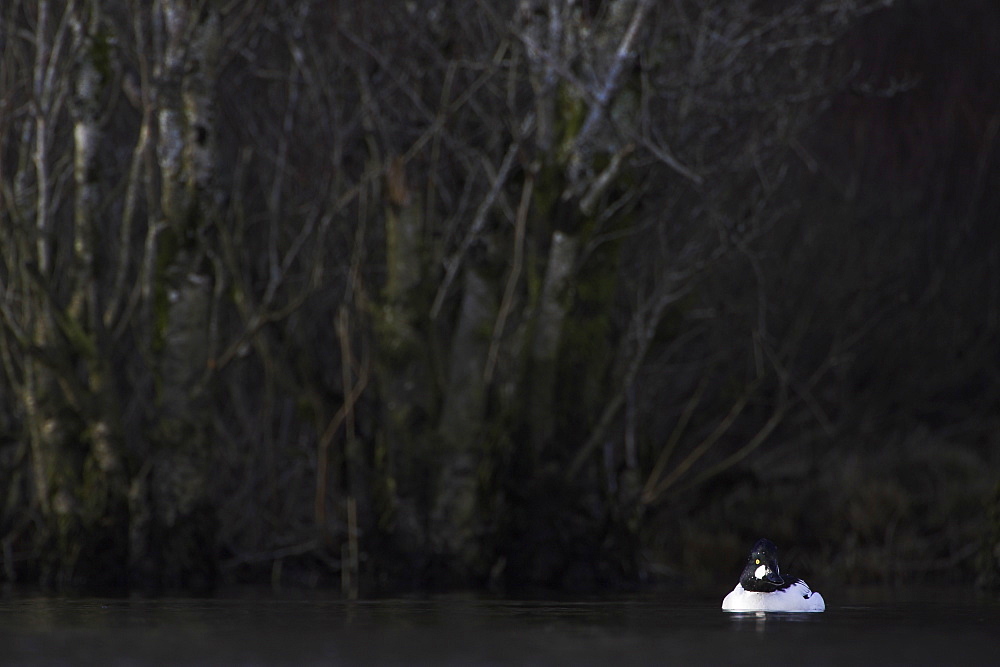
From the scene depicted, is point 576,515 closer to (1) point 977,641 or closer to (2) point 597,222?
(2) point 597,222

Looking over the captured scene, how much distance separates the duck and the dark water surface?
139mm

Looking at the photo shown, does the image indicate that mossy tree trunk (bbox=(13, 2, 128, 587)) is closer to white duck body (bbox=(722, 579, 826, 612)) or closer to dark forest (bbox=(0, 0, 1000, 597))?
dark forest (bbox=(0, 0, 1000, 597))

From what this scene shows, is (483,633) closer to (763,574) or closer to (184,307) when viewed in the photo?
(763,574)

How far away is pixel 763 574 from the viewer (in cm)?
1060

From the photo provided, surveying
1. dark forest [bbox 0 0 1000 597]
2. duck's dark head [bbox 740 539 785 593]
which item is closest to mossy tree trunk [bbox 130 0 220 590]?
dark forest [bbox 0 0 1000 597]

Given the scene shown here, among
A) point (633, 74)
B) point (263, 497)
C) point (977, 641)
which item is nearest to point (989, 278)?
point (633, 74)

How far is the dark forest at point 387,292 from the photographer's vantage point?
1383cm

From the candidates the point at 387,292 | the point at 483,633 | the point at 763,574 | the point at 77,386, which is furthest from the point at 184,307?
the point at 483,633

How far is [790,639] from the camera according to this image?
26.8ft

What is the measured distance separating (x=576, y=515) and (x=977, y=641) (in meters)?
6.07

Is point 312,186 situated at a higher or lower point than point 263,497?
higher

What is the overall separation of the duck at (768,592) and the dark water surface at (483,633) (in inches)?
5.5

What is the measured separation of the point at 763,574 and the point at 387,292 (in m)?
5.06

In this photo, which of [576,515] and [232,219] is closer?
[576,515]
